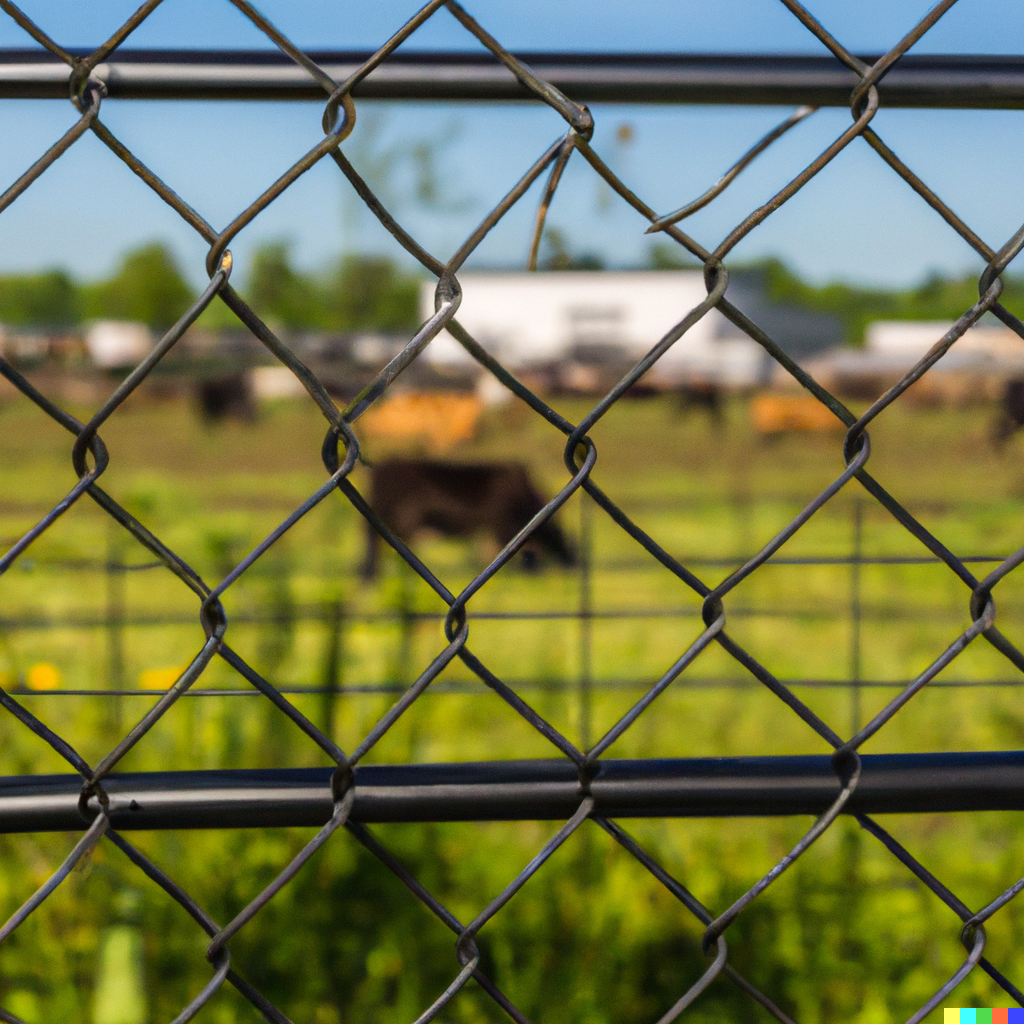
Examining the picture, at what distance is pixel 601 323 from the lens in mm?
12219

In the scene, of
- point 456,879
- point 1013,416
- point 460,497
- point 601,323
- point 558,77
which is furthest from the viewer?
point 601,323

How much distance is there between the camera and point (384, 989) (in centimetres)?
155

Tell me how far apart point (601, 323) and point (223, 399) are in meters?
4.73

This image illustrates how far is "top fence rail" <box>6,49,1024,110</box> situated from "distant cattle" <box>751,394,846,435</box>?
32.9ft

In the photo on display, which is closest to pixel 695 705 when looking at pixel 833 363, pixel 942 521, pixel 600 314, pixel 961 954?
pixel 961 954

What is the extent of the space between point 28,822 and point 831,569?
6258 mm

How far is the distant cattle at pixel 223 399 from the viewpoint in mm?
11297

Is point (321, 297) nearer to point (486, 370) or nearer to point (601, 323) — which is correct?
point (601, 323)

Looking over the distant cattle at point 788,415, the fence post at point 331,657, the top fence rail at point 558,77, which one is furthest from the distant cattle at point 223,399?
the top fence rail at point 558,77

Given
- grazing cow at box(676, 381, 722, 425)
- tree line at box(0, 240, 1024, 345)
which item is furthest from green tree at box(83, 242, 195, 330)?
grazing cow at box(676, 381, 722, 425)

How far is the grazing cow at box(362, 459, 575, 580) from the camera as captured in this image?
22.9 ft

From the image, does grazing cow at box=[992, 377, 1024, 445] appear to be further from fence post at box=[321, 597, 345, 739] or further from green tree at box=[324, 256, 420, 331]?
green tree at box=[324, 256, 420, 331]

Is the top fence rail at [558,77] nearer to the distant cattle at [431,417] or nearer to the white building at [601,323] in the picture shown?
the distant cattle at [431,417]

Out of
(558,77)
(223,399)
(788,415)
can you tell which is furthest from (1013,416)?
(223,399)
